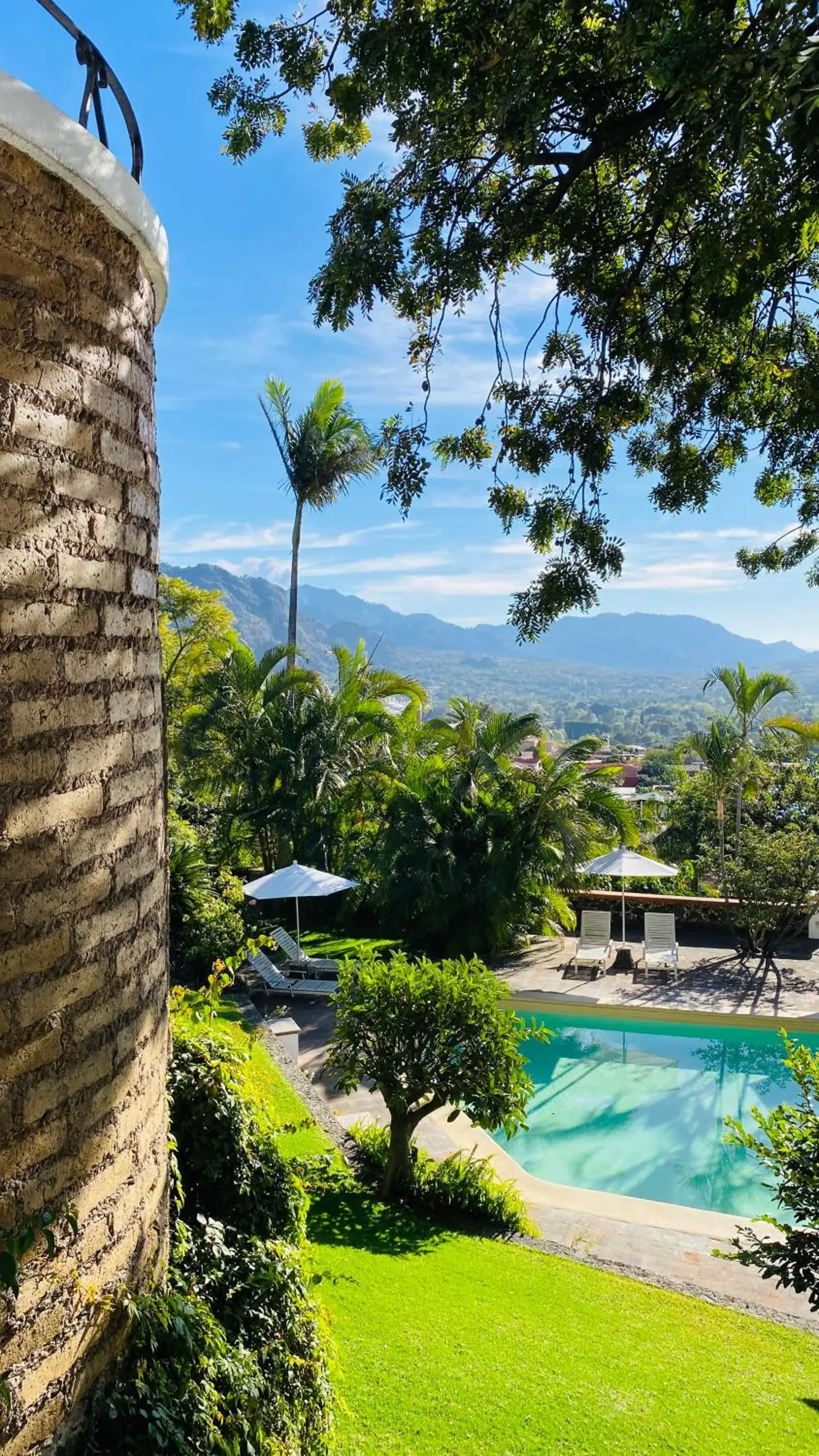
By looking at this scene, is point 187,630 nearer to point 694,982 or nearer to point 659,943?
point 659,943

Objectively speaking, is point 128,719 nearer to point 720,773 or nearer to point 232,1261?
point 232,1261

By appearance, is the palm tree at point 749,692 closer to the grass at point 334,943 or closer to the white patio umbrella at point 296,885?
the grass at point 334,943

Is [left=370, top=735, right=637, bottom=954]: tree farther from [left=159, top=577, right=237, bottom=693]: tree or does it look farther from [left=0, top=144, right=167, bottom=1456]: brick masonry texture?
[left=0, top=144, right=167, bottom=1456]: brick masonry texture

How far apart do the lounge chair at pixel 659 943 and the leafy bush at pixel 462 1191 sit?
23.0 feet

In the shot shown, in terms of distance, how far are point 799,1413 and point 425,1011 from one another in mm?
3520

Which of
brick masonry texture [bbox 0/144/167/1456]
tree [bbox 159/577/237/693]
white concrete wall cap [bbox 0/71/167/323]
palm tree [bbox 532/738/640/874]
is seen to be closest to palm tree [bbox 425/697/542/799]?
palm tree [bbox 532/738/640/874]

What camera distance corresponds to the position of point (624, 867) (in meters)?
15.4

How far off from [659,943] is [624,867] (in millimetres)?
A: 1390

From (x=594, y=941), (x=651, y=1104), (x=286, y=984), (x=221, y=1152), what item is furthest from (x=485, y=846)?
(x=221, y=1152)

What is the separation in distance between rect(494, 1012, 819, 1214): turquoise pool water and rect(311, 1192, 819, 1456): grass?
2.21m

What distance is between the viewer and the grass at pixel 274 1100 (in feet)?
15.8

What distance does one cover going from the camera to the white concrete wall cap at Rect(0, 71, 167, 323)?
6.60 feet

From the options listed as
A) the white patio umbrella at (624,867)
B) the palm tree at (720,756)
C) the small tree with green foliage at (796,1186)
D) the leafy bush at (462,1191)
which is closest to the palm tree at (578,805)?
the white patio umbrella at (624,867)

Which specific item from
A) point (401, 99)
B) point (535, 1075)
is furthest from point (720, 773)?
point (401, 99)
